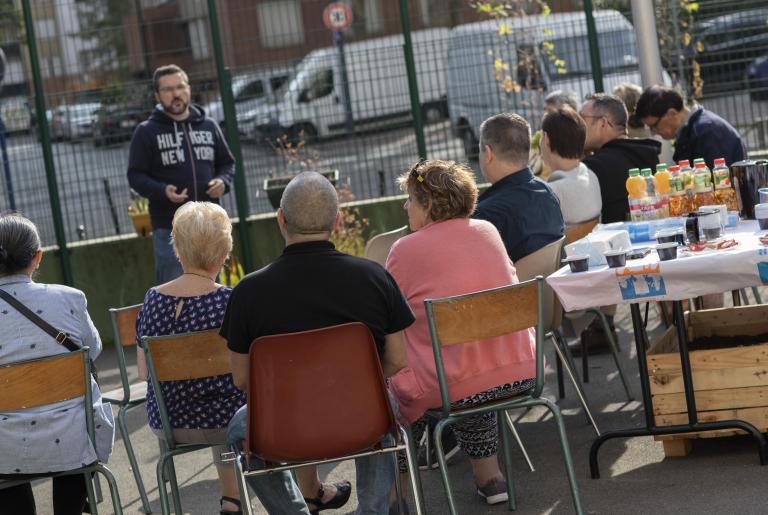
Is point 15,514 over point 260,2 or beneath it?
beneath

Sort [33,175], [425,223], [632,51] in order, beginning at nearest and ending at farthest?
[425,223] < [33,175] < [632,51]

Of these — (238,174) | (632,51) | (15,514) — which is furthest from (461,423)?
(632,51)

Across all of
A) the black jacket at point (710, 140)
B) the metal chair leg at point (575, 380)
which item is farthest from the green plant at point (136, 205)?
the metal chair leg at point (575, 380)

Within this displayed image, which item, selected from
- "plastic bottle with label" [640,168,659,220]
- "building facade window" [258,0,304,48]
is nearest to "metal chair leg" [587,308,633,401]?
"plastic bottle with label" [640,168,659,220]

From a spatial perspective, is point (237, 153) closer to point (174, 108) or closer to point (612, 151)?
point (174, 108)

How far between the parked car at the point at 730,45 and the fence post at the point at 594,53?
76 centimetres

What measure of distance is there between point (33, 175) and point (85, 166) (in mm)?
389

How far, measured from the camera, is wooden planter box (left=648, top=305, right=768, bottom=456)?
5.08 meters

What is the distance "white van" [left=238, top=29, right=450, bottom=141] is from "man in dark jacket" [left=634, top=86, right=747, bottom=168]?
9.62 feet

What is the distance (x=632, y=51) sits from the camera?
32.2 feet

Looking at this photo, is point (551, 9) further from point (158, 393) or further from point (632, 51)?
point (158, 393)

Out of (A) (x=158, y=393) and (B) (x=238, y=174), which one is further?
(B) (x=238, y=174)

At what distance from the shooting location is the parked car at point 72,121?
912 cm

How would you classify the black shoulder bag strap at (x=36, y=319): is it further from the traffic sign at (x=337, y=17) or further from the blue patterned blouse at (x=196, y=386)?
the traffic sign at (x=337, y=17)
